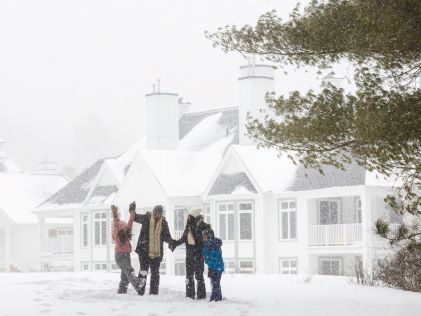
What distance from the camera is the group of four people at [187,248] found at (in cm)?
1898

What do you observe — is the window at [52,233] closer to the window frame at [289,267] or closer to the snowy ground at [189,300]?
the window frame at [289,267]

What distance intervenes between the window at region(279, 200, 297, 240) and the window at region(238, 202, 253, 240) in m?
1.38

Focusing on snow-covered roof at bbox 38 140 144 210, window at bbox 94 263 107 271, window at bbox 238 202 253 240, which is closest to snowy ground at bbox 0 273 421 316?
window at bbox 238 202 253 240

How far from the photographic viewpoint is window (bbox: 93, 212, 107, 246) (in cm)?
5191

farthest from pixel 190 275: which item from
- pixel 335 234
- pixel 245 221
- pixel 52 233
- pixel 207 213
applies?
pixel 52 233

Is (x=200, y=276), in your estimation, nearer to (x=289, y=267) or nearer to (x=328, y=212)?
(x=289, y=267)

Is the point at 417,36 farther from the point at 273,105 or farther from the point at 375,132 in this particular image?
the point at 273,105

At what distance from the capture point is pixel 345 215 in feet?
148

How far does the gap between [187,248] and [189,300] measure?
3.06 feet

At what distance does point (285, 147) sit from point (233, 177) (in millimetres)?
26287

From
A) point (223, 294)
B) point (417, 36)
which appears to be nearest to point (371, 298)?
point (223, 294)

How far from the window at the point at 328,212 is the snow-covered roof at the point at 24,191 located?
2223 cm

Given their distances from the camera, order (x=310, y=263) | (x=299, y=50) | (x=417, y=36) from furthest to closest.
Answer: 1. (x=310, y=263)
2. (x=299, y=50)
3. (x=417, y=36)

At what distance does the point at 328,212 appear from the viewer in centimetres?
4509
